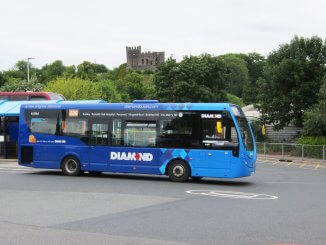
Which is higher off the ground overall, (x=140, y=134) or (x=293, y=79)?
(x=293, y=79)

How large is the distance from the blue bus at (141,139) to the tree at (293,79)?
24385 millimetres

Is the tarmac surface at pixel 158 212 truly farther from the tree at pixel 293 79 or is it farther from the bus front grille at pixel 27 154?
the tree at pixel 293 79

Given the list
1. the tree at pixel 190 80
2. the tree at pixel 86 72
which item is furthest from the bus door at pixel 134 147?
the tree at pixel 86 72

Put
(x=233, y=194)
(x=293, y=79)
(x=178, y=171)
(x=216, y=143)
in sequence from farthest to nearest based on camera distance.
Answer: (x=293, y=79)
(x=178, y=171)
(x=216, y=143)
(x=233, y=194)

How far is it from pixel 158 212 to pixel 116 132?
8.94 metres

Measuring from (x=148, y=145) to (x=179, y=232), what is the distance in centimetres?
1049

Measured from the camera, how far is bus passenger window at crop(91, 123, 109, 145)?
2109 cm

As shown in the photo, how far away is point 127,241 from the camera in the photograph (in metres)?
8.86

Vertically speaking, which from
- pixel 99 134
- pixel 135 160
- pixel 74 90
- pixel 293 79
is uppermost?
pixel 74 90

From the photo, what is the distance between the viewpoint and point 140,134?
67.2 ft

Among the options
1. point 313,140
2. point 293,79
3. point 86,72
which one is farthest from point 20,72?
point 313,140

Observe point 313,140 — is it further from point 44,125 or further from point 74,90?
point 74,90

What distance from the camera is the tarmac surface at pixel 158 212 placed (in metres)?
9.32

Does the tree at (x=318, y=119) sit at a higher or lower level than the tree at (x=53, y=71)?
lower
